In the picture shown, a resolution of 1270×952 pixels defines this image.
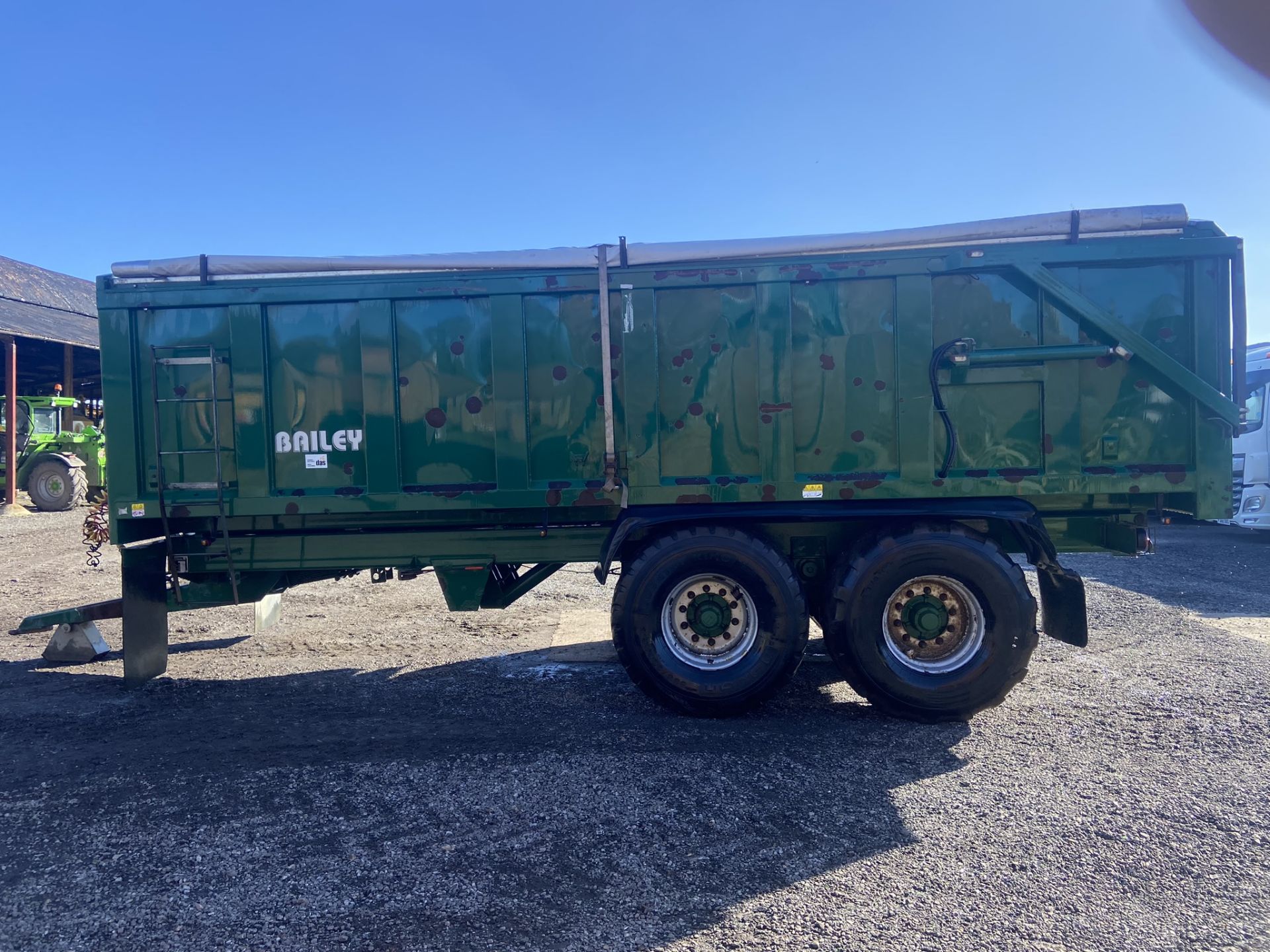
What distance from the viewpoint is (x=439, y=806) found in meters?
3.59

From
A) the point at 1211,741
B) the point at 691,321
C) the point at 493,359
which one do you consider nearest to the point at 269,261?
the point at 493,359

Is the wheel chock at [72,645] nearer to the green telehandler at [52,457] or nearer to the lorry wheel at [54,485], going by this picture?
the green telehandler at [52,457]

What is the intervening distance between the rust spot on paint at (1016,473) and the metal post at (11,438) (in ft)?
69.2

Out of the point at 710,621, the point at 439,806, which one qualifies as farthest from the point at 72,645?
the point at 710,621

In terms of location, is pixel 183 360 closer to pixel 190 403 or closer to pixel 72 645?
pixel 190 403

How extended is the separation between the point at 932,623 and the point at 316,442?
446 cm

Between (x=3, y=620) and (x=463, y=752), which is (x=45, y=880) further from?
(x=3, y=620)

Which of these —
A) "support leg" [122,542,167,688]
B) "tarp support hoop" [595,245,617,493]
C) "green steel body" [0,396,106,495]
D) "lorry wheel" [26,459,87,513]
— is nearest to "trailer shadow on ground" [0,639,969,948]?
"support leg" [122,542,167,688]

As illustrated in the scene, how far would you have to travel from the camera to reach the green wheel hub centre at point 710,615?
4.88 metres

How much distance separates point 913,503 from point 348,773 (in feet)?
13.1

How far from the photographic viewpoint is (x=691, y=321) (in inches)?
195

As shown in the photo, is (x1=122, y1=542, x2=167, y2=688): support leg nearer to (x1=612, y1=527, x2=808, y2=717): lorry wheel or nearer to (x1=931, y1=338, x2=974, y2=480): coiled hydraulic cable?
(x1=612, y1=527, x2=808, y2=717): lorry wheel

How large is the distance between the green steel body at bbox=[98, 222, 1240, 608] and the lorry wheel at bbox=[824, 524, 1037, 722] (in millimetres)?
428

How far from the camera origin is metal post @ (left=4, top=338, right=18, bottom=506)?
17.0 m
